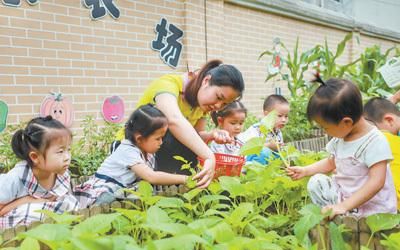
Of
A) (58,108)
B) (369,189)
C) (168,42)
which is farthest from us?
(168,42)

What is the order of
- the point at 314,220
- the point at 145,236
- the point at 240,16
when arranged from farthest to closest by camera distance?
the point at 240,16 → the point at 145,236 → the point at 314,220

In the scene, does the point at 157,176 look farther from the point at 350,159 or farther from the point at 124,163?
the point at 350,159

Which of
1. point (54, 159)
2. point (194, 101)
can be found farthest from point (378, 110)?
point (54, 159)

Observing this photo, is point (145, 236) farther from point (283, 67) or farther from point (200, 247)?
point (283, 67)

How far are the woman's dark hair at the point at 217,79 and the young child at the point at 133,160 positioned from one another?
0.70 ft

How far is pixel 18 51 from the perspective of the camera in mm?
3625

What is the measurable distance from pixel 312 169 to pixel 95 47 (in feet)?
9.70

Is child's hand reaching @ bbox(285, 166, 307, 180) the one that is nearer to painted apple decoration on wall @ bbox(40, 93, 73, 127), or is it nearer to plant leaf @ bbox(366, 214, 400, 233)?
plant leaf @ bbox(366, 214, 400, 233)

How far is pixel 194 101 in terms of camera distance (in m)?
2.22

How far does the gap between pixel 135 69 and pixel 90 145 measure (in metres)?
1.24

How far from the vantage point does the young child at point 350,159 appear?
5.33ft

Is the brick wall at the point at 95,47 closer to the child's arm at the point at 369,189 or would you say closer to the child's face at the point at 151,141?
the child's face at the point at 151,141

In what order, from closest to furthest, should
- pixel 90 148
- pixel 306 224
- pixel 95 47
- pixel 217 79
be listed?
pixel 306 224
pixel 217 79
pixel 90 148
pixel 95 47

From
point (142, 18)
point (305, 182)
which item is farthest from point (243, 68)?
point (305, 182)
